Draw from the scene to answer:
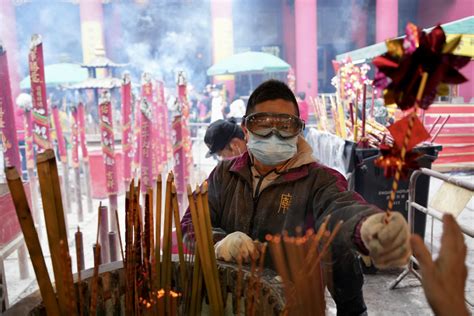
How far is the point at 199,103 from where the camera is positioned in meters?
11.4

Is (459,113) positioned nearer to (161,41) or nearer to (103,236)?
(103,236)

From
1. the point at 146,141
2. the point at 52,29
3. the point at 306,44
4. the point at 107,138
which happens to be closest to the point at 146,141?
the point at 146,141

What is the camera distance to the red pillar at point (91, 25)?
434 inches

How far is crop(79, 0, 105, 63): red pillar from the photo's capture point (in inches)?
434

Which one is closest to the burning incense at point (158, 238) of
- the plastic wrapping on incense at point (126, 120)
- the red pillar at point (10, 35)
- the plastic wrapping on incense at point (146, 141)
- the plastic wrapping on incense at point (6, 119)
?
the plastic wrapping on incense at point (6, 119)

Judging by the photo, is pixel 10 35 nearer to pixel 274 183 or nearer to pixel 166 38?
pixel 166 38

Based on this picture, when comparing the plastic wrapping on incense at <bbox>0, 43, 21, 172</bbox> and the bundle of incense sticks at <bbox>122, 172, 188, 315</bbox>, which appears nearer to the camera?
the bundle of incense sticks at <bbox>122, 172, 188, 315</bbox>

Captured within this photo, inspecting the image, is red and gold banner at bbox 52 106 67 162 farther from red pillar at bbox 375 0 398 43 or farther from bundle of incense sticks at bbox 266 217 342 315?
red pillar at bbox 375 0 398 43

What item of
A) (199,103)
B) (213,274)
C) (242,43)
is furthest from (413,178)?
(242,43)

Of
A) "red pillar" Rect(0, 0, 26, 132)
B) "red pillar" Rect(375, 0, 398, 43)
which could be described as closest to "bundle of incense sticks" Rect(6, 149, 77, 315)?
"red pillar" Rect(0, 0, 26, 132)

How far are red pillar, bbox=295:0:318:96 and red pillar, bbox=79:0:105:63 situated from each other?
534cm

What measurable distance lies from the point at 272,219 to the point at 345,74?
4238mm

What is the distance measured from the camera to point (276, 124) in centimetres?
151

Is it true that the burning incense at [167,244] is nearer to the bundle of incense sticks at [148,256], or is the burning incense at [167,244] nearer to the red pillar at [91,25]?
the bundle of incense sticks at [148,256]
